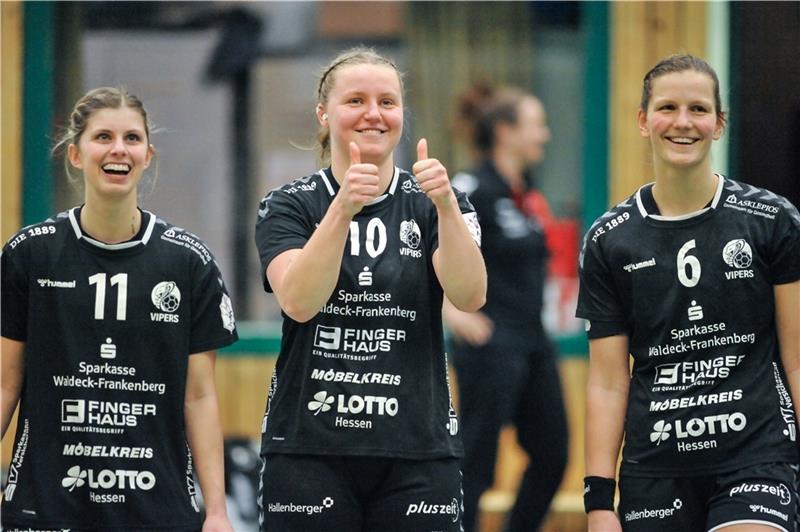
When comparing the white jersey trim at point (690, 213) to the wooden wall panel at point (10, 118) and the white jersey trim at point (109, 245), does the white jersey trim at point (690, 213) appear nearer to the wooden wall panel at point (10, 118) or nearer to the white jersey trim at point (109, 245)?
the white jersey trim at point (109, 245)

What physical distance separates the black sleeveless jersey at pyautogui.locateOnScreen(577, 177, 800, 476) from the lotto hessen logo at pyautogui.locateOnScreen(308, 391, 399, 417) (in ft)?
2.75

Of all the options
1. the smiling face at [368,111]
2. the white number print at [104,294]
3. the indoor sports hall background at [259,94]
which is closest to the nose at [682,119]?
the smiling face at [368,111]

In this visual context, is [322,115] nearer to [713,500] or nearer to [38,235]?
[38,235]

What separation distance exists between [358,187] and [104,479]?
133 centimetres

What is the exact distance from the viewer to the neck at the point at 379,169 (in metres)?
4.64

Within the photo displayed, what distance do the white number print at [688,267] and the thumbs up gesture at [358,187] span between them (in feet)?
3.53

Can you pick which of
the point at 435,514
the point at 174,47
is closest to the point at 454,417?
the point at 435,514

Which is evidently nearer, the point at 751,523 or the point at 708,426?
the point at 751,523

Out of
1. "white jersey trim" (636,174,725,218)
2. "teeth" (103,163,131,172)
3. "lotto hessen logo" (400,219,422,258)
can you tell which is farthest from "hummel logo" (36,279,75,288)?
"white jersey trim" (636,174,725,218)

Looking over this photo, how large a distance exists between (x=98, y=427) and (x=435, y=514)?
116 centimetres

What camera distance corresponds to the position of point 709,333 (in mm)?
4605

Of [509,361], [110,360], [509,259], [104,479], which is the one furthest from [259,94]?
[104,479]

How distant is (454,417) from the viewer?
4.66m

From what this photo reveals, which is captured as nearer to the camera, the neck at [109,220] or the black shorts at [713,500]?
the black shorts at [713,500]
